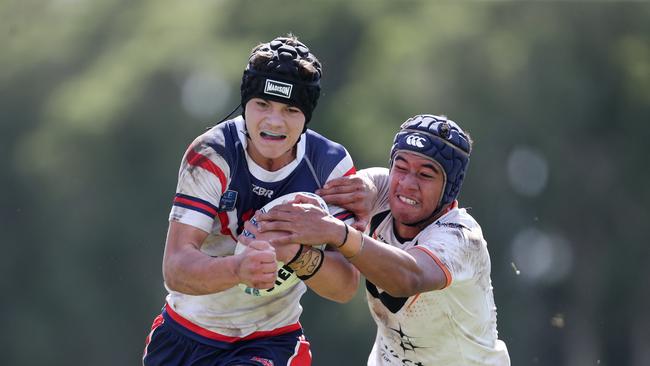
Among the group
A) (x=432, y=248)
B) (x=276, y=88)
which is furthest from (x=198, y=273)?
(x=432, y=248)

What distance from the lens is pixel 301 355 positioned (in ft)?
21.3

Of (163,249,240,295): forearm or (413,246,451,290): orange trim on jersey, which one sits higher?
(413,246,451,290): orange trim on jersey

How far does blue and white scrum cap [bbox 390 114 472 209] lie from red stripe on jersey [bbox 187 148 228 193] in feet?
3.42

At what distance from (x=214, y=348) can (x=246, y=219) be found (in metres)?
0.74

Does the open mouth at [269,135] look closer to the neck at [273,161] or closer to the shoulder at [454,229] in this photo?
the neck at [273,161]

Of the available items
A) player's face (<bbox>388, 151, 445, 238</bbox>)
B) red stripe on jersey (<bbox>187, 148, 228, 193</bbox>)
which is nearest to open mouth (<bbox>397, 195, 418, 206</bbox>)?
player's face (<bbox>388, 151, 445, 238</bbox>)

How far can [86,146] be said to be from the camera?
2716cm

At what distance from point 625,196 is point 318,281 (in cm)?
2068

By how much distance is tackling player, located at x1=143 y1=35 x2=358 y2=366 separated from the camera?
5895mm

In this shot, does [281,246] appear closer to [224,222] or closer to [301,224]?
[301,224]

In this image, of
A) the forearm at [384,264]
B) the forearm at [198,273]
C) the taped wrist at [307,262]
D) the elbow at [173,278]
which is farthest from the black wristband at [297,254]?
the elbow at [173,278]

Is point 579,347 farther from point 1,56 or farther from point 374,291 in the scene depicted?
point 374,291

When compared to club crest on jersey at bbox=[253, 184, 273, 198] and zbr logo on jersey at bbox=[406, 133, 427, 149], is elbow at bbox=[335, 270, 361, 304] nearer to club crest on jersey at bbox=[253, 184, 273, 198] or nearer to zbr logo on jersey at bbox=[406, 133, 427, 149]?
club crest on jersey at bbox=[253, 184, 273, 198]

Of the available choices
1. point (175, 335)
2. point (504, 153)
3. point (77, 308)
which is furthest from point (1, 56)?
point (175, 335)
